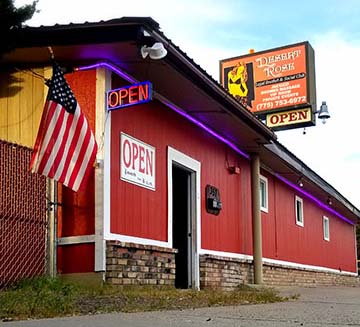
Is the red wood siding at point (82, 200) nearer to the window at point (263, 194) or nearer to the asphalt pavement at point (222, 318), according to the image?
the asphalt pavement at point (222, 318)

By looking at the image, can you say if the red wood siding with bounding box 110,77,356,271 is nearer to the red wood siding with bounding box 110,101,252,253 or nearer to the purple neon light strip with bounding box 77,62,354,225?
the red wood siding with bounding box 110,101,252,253

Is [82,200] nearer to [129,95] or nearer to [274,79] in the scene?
[129,95]

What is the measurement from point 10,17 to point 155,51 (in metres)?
2.15

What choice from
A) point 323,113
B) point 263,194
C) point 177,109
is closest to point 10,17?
point 177,109

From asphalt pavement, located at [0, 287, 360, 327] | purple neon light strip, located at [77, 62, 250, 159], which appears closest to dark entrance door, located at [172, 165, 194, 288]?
purple neon light strip, located at [77, 62, 250, 159]

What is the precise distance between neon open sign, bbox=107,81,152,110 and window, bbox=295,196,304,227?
1220 cm

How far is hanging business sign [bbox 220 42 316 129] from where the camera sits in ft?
81.3

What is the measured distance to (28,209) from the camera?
1009cm

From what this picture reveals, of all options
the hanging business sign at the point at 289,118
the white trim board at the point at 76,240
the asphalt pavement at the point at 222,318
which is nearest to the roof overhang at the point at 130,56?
the white trim board at the point at 76,240

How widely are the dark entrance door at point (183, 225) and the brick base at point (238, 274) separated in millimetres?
301

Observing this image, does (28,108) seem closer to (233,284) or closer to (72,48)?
(72,48)

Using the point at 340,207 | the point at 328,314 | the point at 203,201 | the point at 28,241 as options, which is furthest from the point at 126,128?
the point at 340,207

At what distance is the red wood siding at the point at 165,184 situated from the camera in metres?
11.1

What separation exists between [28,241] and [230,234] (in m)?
6.62
